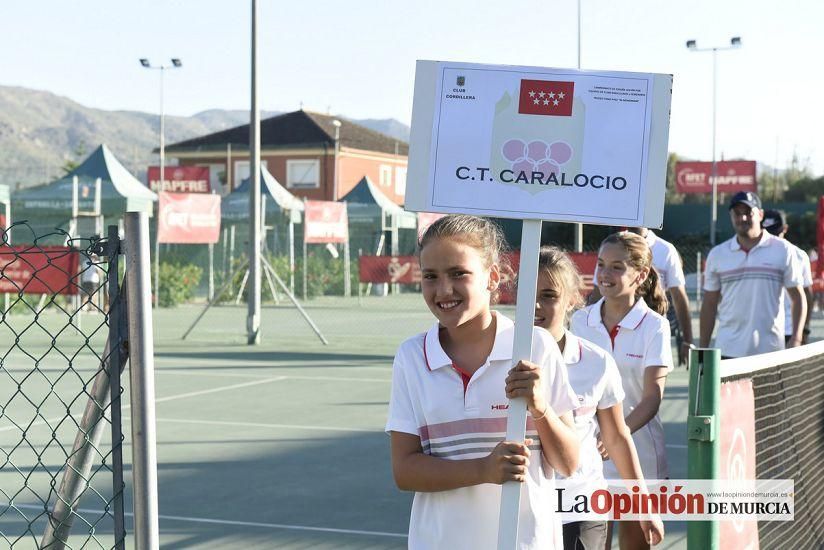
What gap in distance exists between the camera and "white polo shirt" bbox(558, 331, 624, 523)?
3.97 meters

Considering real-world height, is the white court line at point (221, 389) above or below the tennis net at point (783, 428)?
below

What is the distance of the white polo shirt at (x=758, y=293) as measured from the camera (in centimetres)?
884

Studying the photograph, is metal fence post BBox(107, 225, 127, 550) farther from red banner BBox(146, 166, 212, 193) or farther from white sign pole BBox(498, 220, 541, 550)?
red banner BBox(146, 166, 212, 193)

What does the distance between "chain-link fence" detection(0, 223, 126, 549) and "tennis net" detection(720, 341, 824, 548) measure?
6.42ft

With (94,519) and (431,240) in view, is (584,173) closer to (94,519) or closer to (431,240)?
(431,240)

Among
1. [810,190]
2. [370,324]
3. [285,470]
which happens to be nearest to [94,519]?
[285,470]

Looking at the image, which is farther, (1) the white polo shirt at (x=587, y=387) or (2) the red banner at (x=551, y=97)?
(1) the white polo shirt at (x=587, y=387)

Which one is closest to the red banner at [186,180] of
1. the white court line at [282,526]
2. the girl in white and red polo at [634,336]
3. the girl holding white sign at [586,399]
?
the white court line at [282,526]

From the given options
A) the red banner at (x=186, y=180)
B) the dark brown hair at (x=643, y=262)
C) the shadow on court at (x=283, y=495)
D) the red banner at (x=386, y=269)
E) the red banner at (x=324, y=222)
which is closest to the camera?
the dark brown hair at (x=643, y=262)

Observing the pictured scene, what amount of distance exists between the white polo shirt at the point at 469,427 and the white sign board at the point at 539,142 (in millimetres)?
405

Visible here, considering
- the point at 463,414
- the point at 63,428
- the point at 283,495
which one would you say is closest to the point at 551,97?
the point at 463,414

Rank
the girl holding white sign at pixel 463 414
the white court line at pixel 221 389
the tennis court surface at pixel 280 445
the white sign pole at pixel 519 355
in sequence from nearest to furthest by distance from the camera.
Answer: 1. the white sign pole at pixel 519 355
2. the girl holding white sign at pixel 463 414
3. the tennis court surface at pixel 280 445
4. the white court line at pixel 221 389

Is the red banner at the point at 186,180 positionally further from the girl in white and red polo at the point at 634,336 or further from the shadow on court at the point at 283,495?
the girl in white and red polo at the point at 634,336

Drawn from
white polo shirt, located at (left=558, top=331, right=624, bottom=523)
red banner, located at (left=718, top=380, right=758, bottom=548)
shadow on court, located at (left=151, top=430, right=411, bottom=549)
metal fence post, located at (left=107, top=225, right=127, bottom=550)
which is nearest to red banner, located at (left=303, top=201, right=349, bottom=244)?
shadow on court, located at (left=151, top=430, right=411, bottom=549)
